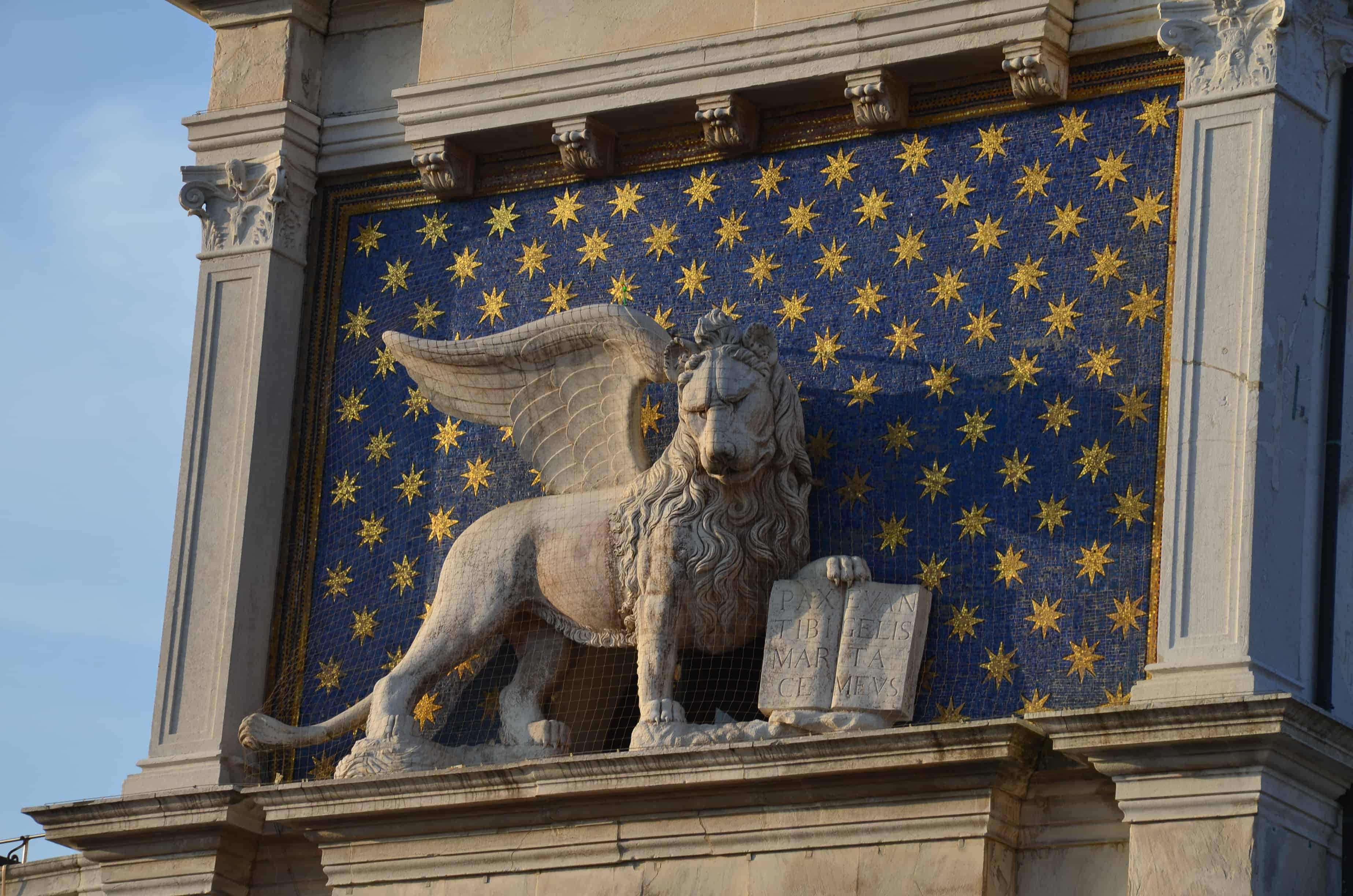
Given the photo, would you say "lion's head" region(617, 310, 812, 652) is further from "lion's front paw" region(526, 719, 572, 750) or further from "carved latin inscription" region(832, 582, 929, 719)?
"lion's front paw" region(526, 719, 572, 750)

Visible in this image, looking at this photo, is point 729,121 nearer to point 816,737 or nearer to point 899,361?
point 899,361

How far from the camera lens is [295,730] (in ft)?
41.5

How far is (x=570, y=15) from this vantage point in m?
13.1

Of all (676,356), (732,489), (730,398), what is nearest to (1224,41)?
(730,398)

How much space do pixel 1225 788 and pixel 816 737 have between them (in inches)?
64.4

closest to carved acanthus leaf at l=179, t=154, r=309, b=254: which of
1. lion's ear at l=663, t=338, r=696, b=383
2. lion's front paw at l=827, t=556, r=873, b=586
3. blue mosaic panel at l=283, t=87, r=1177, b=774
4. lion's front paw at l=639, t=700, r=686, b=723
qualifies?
blue mosaic panel at l=283, t=87, r=1177, b=774

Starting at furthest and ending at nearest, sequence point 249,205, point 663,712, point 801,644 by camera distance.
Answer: point 249,205
point 663,712
point 801,644

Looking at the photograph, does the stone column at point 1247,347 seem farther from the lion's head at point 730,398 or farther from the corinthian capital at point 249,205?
the corinthian capital at point 249,205

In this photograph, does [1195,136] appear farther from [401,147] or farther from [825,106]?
[401,147]

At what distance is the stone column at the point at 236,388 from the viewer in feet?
42.7

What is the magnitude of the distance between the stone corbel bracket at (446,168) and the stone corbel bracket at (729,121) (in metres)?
1.28

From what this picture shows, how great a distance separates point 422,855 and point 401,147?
3.55m

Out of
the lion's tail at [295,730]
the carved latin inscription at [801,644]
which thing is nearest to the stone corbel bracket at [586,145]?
the carved latin inscription at [801,644]

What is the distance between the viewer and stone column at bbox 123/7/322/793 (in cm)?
1301
